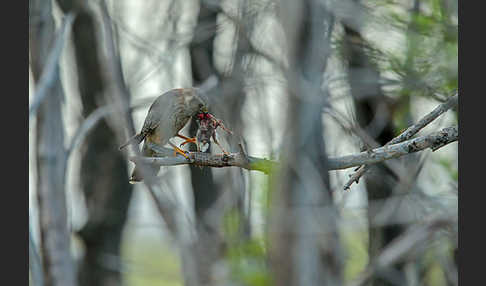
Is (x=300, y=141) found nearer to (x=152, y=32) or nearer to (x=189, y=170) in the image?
(x=152, y=32)

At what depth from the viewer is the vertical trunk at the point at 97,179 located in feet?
29.7

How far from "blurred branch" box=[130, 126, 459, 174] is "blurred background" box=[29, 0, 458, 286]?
1.34ft

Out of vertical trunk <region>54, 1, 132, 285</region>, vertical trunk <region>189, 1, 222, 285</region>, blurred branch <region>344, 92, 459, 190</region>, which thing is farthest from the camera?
vertical trunk <region>54, 1, 132, 285</region>

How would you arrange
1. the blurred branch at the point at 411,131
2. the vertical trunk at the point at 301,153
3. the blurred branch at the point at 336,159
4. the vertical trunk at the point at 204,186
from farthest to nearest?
1. the vertical trunk at the point at 204,186
2. the vertical trunk at the point at 301,153
3. the blurred branch at the point at 411,131
4. the blurred branch at the point at 336,159

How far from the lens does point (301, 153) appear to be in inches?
143

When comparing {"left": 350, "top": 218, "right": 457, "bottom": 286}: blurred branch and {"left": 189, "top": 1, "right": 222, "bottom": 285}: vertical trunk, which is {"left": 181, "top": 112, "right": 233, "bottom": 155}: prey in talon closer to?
{"left": 350, "top": 218, "right": 457, "bottom": 286}: blurred branch

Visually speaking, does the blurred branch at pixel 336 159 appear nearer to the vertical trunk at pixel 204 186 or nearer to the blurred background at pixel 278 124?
the blurred background at pixel 278 124

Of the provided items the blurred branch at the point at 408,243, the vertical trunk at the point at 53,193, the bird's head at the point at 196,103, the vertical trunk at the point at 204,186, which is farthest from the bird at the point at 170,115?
the vertical trunk at the point at 204,186

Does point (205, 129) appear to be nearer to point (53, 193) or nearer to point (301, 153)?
point (301, 153)

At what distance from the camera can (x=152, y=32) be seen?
745 centimetres

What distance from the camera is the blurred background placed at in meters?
4.05

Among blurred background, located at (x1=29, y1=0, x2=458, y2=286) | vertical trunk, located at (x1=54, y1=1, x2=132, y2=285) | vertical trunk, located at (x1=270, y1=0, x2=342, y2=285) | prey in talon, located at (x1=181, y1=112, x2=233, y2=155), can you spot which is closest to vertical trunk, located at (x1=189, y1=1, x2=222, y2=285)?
blurred background, located at (x1=29, y1=0, x2=458, y2=286)

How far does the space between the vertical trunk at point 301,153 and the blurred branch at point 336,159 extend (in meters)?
0.93

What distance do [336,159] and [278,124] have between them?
330cm
